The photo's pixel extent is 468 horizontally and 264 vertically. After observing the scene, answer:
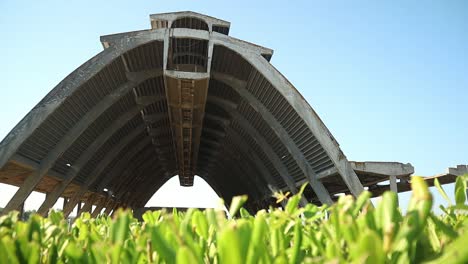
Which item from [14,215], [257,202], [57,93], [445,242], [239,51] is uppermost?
[239,51]

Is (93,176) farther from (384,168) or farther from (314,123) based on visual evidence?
(384,168)

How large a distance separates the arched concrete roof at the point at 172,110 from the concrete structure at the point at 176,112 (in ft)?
0.14

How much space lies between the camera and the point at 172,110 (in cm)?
1836

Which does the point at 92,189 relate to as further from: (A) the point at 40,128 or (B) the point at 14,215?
(B) the point at 14,215

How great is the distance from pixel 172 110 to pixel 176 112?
0.26m

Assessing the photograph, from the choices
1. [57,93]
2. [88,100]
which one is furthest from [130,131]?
[57,93]

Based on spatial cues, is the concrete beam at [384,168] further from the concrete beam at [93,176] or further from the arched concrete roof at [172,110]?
the concrete beam at [93,176]

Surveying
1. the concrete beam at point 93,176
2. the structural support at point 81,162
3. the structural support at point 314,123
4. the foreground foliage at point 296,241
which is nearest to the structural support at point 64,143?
the structural support at point 81,162

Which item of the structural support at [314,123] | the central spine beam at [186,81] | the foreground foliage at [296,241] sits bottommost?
the foreground foliage at [296,241]

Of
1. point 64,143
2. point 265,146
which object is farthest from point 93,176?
point 265,146

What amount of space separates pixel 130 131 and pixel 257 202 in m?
13.2

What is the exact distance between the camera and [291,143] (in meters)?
16.3

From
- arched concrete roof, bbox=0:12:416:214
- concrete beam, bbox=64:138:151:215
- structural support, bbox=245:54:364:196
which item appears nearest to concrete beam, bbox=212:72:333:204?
arched concrete roof, bbox=0:12:416:214

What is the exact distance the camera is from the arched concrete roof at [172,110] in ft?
46.2
